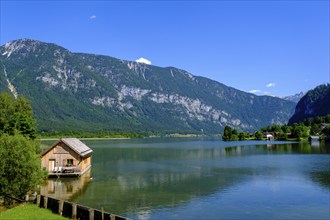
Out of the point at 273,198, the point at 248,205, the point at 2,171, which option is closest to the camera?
the point at 2,171

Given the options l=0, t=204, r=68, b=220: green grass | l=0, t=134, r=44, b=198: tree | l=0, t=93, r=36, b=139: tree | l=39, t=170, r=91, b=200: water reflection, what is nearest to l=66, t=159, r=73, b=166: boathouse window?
l=39, t=170, r=91, b=200: water reflection

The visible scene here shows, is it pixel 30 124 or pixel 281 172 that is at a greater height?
pixel 30 124

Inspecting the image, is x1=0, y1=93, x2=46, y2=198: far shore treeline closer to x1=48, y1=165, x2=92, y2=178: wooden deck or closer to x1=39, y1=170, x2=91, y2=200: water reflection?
x1=39, y1=170, x2=91, y2=200: water reflection

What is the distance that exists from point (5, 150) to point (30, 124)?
3904 cm

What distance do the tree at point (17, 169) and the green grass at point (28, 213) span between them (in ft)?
11.7

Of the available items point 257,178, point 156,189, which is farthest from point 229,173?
point 156,189

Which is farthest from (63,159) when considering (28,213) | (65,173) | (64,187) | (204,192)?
(28,213)

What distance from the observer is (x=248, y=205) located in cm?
4944

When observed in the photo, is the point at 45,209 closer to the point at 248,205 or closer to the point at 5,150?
the point at 5,150

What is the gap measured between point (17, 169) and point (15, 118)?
41697 mm

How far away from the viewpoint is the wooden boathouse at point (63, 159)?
73.8 m

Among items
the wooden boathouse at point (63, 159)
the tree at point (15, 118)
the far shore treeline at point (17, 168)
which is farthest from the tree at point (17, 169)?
the tree at point (15, 118)

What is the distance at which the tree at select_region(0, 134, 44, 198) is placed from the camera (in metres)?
42.5

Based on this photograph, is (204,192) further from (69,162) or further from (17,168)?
(69,162)
